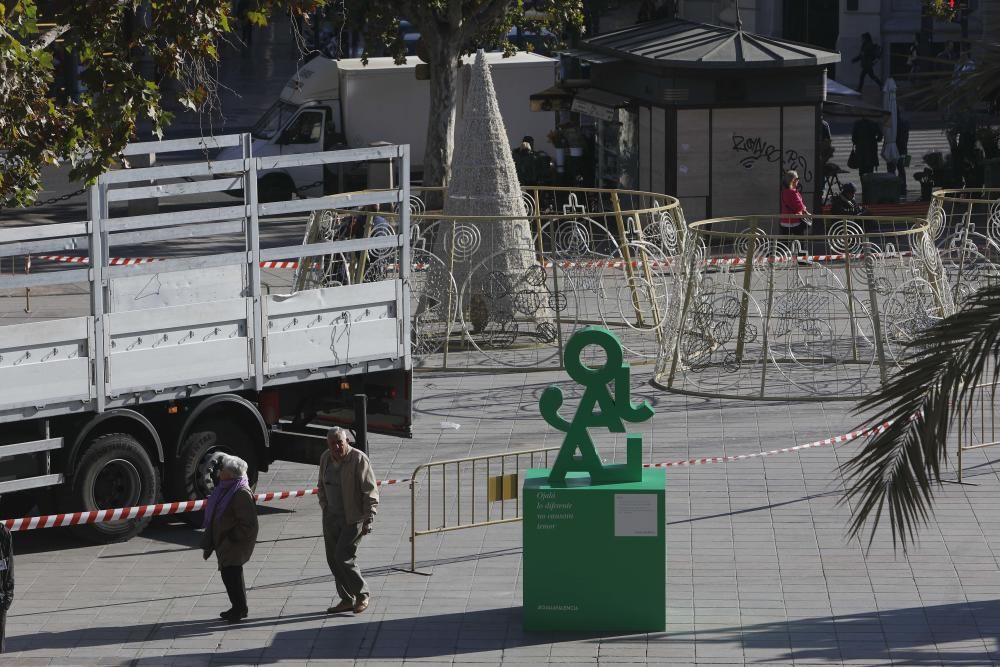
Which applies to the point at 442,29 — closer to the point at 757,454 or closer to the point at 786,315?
the point at 786,315

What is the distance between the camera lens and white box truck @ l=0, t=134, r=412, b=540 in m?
11.4

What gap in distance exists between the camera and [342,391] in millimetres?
13172

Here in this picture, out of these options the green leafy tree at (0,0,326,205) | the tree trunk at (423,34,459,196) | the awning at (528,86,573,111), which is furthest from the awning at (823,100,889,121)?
the green leafy tree at (0,0,326,205)

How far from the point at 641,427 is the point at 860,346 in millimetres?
4422

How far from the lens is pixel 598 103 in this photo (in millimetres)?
28531

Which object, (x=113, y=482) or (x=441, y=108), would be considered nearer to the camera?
(x=113, y=482)

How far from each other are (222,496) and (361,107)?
23675 mm

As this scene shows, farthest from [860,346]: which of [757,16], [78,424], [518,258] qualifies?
[757,16]

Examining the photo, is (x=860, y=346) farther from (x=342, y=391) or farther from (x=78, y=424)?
(x=78, y=424)

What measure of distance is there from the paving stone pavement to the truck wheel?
55.6 ft

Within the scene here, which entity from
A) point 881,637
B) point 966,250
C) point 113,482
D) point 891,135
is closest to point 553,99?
point 891,135

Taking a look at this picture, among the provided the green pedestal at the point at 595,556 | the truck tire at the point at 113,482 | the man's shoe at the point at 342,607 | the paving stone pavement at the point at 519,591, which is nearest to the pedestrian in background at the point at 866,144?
the paving stone pavement at the point at 519,591

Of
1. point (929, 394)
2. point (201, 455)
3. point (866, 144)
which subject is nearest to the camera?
point (929, 394)

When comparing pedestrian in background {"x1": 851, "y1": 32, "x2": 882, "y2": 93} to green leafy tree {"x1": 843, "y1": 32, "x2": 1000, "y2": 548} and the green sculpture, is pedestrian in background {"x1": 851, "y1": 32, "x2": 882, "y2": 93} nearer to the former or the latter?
the green sculpture
